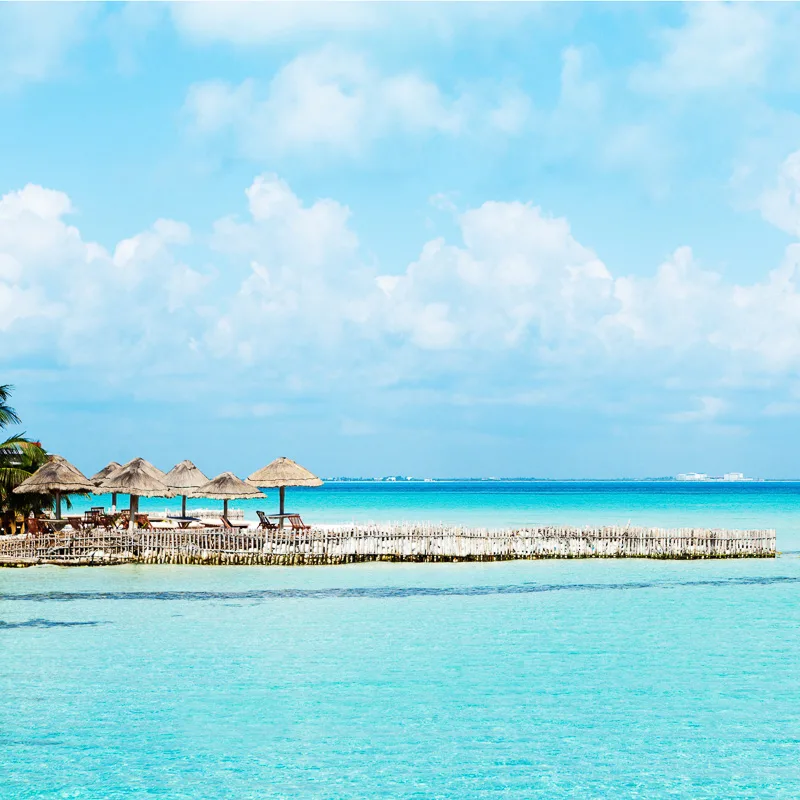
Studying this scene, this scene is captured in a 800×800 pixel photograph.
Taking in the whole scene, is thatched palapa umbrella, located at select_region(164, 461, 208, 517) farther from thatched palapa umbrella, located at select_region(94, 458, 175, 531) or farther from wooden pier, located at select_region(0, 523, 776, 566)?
wooden pier, located at select_region(0, 523, 776, 566)

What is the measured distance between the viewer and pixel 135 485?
110 feet

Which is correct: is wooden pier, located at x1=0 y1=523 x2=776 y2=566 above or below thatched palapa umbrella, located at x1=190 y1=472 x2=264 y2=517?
below

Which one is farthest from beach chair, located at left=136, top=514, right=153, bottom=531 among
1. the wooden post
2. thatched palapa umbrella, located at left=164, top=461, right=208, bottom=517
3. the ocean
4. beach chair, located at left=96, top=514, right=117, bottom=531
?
the ocean

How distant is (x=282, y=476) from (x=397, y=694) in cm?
2172

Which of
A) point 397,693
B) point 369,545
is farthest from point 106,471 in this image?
point 397,693

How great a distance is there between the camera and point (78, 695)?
14.3 m

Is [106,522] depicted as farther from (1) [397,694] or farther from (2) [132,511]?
(1) [397,694]

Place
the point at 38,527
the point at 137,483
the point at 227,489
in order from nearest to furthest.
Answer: the point at 38,527 < the point at 137,483 < the point at 227,489

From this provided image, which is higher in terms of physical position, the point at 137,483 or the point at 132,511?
the point at 137,483

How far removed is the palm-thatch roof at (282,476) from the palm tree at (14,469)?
27.0 ft

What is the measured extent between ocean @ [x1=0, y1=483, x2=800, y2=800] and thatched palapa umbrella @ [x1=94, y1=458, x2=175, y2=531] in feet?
25.2

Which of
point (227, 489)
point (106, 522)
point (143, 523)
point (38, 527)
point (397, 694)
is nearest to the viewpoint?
point (397, 694)

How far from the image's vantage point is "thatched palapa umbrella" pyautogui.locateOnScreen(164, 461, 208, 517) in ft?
117

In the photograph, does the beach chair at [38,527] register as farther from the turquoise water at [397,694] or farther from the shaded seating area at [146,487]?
the turquoise water at [397,694]
